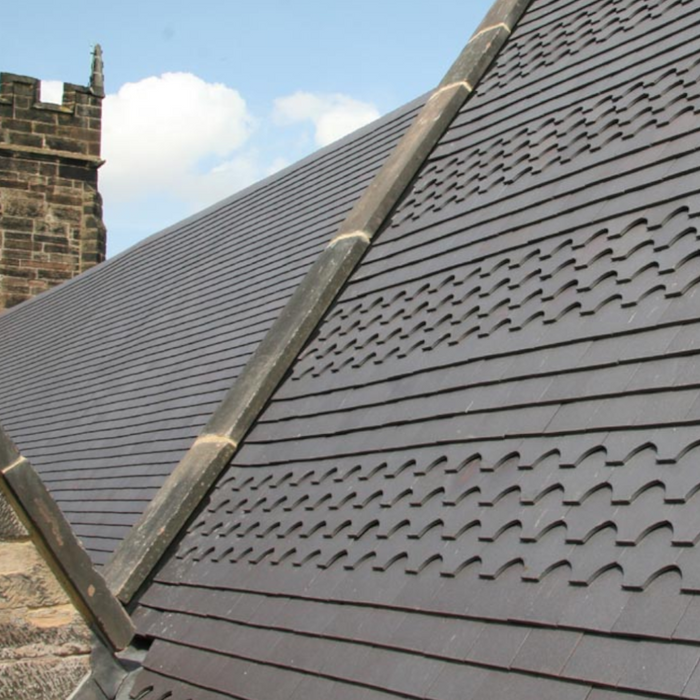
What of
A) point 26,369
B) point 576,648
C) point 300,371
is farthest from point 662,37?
point 26,369

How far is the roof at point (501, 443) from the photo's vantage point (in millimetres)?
3570

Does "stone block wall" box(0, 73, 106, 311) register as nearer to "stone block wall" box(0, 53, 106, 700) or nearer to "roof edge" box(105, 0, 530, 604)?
"stone block wall" box(0, 53, 106, 700)

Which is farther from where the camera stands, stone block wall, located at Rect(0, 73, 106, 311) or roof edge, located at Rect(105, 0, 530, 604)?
stone block wall, located at Rect(0, 73, 106, 311)

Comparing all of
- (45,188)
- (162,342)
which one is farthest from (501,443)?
(45,188)

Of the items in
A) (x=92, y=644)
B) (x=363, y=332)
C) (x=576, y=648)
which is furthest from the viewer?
(x=363, y=332)

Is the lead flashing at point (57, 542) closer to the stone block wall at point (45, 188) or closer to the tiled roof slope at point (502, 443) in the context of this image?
the tiled roof slope at point (502, 443)

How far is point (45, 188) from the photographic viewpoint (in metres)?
24.0

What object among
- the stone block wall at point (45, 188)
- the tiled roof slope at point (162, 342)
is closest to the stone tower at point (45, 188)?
the stone block wall at point (45, 188)

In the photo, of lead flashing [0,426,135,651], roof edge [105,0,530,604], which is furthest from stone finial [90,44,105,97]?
lead flashing [0,426,135,651]

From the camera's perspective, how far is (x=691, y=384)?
12.5 feet

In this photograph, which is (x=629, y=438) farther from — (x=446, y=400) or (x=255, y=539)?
(x=255, y=539)

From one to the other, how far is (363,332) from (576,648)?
10.4 ft

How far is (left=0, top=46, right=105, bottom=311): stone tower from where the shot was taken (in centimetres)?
2350

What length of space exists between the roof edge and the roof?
0.09 meters
